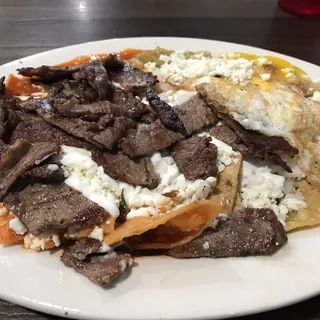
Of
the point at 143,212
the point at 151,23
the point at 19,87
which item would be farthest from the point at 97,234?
the point at 151,23

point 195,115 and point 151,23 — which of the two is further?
point 151,23

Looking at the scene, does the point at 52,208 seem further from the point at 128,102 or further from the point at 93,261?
the point at 128,102

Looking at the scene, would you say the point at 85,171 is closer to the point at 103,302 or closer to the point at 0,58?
the point at 103,302

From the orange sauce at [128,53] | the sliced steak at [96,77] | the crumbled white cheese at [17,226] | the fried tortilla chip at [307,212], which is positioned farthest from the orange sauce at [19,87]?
the fried tortilla chip at [307,212]

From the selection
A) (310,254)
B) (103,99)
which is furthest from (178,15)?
(310,254)

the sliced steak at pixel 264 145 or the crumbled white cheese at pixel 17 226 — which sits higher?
the sliced steak at pixel 264 145

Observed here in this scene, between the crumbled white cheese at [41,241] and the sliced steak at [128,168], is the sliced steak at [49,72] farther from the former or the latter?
the crumbled white cheese at [41,241]
